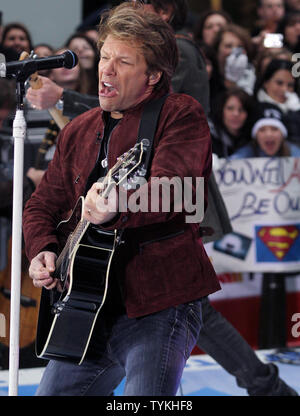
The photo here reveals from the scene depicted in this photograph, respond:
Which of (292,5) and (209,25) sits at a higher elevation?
(292,5)

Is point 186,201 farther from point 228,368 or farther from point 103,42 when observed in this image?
point 228,368

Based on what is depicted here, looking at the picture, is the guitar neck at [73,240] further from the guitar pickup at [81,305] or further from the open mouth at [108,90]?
the open mouth at [108,90]

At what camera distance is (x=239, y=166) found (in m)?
5.69

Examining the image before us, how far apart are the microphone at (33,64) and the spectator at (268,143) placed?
3.36 meters

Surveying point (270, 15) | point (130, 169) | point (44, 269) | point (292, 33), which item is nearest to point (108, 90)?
point (130, 169)

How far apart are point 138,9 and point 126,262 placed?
31.5 inches

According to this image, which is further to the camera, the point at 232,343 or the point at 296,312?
the point at 296,312

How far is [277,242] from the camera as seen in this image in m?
5.77

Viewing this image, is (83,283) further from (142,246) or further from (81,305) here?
(142,246)

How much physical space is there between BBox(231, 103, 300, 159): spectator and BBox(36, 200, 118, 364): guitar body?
11.7 feet

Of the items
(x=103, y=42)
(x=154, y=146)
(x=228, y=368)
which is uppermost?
(x=103, y=42)

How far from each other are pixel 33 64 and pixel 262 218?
3.38 meters

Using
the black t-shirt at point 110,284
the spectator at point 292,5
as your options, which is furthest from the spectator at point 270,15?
the black t-shirt at point 110,284
